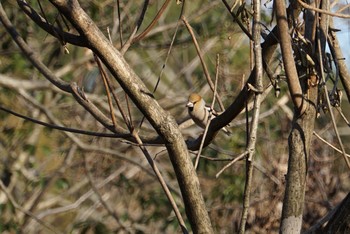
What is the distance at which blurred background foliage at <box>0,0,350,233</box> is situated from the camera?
6.54m

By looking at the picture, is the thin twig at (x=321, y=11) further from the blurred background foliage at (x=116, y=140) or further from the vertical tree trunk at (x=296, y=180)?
the blurred background foliage at (x=116, y=140)

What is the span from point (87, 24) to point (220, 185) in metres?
4.75

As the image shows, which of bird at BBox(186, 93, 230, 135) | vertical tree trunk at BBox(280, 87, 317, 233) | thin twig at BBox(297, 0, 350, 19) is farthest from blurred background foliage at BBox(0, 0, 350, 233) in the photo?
thin twig at BBox(297, 0, 350, 19)

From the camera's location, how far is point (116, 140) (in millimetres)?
8000

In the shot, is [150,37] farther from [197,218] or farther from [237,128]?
[197,218]

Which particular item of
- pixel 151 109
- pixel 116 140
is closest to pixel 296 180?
pixel 151 109

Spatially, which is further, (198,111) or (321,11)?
(198,111)

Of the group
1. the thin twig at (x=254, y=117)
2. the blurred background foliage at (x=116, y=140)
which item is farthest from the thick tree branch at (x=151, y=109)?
the blurred background foliage at (x=116, y=140)

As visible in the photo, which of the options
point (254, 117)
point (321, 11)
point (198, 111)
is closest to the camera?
point (254, 117)

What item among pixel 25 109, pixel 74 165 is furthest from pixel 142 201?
pixel 25 109

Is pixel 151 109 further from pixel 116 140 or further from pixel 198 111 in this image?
pixel 116 140

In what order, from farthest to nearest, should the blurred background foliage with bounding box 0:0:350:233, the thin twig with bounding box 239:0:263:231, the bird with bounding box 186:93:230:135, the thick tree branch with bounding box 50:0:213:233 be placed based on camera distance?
1. the blurred background foliage with bounding box 0:0:350:233
2. the bird with bounding box 186:93:230:135
3. the thick tree branch with bounding box 50:0:213:233
4. the thin twig with bounding box 239:0:263:231

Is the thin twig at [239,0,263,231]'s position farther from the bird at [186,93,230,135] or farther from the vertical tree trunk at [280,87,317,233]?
the bird at [186,93,230,135]

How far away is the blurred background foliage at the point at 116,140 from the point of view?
6.54m
